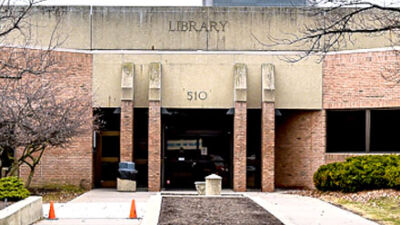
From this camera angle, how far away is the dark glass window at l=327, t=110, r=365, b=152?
83.4 ft

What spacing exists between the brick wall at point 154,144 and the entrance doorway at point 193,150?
2536mm

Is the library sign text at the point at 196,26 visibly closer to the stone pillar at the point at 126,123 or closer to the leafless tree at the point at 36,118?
the stone pillar at the point at 126,123

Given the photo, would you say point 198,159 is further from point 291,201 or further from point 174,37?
point 291,201

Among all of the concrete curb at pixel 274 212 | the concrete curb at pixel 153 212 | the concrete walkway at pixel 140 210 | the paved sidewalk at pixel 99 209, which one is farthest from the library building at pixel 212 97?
the concrete curb at pixel 153 212

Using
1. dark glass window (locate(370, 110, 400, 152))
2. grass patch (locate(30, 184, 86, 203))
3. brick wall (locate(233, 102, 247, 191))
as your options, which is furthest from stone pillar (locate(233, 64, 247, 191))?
grass patch (locate(30, 184, 86, 203))

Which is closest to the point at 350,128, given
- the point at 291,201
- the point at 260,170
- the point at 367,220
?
the point at 260,170

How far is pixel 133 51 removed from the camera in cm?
2611

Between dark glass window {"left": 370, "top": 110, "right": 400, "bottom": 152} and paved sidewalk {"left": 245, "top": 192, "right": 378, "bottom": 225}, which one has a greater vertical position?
dark glass window {"left": 370, "top": 110, "right": 400, "bottom": 152}

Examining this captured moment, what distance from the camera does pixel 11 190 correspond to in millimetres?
16531

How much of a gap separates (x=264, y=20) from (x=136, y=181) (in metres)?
8.40

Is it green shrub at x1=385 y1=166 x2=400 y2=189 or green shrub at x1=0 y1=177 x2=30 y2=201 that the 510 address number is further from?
green shrub at x1=0 y1=177 x2=30 y2=201

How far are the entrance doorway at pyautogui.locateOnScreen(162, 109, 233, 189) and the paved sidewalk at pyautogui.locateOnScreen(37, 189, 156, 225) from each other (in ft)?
11.6

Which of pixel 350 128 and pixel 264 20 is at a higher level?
pixel 264 20

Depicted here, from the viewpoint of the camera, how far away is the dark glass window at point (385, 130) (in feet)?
81.6
